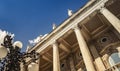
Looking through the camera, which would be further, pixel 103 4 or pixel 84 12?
pixel 84 12

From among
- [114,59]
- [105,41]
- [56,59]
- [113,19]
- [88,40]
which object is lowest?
[114,59]

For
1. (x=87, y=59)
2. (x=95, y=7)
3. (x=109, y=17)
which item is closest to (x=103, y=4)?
(x=95, y=7)

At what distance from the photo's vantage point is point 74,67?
17188mm

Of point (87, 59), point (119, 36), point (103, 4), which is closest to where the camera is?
point (87, 59)

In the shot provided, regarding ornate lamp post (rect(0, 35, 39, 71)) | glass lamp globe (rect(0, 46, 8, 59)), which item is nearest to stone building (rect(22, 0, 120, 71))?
ornate lamp post (rect(0, 35, 39, 71))

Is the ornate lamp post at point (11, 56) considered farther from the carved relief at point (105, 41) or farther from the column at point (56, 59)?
the carved relief at point (105, 41)

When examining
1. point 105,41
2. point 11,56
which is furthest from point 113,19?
point 11,56

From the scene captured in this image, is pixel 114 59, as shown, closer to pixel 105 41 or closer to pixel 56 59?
pixel 105 41

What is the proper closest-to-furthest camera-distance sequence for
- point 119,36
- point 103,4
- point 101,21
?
point 103,4 < point 119,36 < point 101,21

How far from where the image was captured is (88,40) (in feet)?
57.9

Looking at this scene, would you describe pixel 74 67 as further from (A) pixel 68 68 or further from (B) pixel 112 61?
(B) pixel 112 61

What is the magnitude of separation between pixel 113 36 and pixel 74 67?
462 centimetres

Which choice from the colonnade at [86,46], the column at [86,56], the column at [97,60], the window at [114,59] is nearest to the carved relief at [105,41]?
the column at [97,60]

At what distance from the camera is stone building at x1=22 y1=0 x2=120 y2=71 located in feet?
47.1
